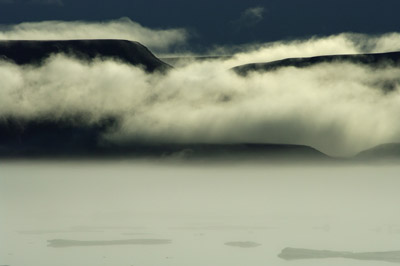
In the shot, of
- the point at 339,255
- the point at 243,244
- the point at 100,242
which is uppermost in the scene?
the point at 243,244

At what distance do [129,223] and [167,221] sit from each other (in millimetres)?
9439

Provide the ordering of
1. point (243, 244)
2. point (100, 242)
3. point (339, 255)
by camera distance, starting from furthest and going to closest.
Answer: point (243, 244) → point (100, 242) → point (339, 255)

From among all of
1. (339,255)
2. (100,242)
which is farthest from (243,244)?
(100,242)

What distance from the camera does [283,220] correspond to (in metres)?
126

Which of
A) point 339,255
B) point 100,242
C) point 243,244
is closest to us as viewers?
point 339,255

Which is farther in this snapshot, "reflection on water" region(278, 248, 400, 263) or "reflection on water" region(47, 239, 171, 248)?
"reflection on water" region(47, 239, 171, 248)

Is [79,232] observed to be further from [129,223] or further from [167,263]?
[167,263]

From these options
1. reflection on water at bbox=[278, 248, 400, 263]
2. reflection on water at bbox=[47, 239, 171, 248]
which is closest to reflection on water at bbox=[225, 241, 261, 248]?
reflection on water at bbox=[278, 248, 400, 263]

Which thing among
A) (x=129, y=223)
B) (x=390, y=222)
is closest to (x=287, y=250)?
(x=129, y=223)

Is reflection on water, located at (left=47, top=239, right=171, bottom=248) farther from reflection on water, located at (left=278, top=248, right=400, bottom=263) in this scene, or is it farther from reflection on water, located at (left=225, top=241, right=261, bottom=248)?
reflection on water, located at (left=278, top=248, right=400, bottom=263)

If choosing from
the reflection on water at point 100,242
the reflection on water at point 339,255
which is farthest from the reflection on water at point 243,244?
the reflection on water at point 100,242

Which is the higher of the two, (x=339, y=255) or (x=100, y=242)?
(x=100, y=242)

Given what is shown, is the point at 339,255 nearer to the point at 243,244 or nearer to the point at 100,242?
the point at 243,244

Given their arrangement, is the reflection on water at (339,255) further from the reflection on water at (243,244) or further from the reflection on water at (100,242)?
the reflection on water at (100,242)
